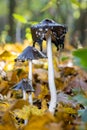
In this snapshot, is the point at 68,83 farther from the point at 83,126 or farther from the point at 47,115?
the point at 83,126

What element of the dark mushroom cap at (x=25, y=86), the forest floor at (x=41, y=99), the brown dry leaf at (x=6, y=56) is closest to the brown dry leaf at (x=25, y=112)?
the forest floor at (x=41, y=99)

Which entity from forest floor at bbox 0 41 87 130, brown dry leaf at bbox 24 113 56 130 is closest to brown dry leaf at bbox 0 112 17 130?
forest floor at bbox 0 41 87 130

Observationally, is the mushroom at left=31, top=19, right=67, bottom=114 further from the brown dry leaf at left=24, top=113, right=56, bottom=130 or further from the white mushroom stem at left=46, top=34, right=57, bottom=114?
the brown dry leaf at left=24, top=113, right=56, bottom=130

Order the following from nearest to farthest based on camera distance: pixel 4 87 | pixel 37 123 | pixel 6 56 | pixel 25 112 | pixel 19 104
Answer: pixel 37 123 < pixel 25 112 < pixel 19 104 < pixel 4 87 < pixel 6 56

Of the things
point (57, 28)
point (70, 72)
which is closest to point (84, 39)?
point (70, 72)

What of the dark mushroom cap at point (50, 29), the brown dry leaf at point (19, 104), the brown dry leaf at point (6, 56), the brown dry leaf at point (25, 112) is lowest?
the brown dry leaf at point (25, 112)

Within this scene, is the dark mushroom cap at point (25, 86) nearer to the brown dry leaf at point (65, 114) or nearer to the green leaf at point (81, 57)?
the brown dry leaf at point (65, 114)

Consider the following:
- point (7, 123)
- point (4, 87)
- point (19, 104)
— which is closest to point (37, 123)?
point (7, 123)

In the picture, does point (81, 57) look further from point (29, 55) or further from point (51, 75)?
point (29, 55)
